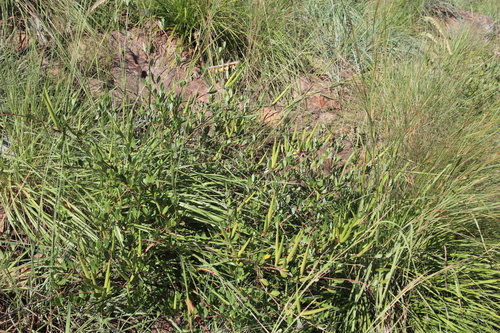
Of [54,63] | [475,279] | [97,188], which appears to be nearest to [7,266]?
[97,188]

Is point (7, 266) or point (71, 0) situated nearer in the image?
point (7, 266)

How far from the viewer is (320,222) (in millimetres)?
2479

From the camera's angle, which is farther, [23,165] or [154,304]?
[23,165]

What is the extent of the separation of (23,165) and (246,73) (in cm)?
191

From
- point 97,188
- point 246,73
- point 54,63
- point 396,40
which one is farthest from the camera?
point 396,40

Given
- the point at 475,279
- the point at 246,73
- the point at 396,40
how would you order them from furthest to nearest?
the point at 396,40 < the point at 246,73 < the point at 475,279

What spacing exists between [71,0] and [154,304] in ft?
7.27

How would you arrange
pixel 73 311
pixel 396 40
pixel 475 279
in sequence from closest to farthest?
pixel 73 311 < pixel 475 279 < pixel 396 40

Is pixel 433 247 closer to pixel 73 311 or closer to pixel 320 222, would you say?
pixel 320 222

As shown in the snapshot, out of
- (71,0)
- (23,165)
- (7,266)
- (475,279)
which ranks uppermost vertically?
(71,0)

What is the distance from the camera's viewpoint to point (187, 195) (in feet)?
7.74

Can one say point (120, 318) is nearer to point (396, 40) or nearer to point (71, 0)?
point (71, 0)

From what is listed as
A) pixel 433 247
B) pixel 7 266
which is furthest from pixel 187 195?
pixel 433 247

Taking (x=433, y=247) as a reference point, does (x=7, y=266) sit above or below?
below
